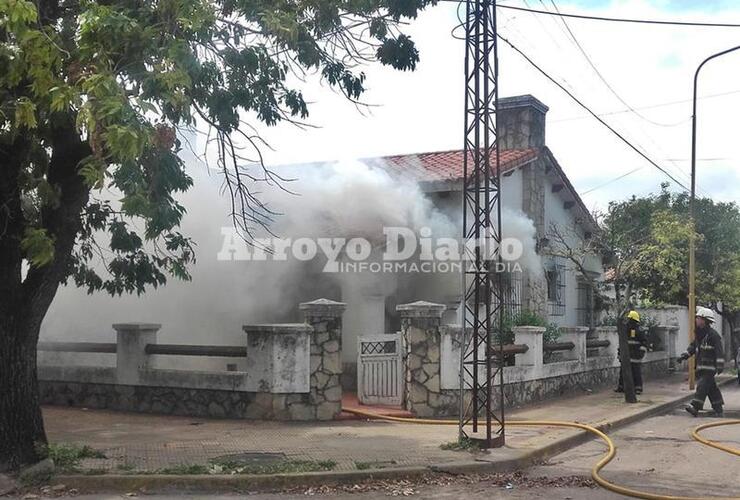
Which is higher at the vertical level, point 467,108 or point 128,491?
point 467,108

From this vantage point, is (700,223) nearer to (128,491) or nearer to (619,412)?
(619,412)

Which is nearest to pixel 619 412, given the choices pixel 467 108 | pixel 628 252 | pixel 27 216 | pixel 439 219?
pixel 628 252

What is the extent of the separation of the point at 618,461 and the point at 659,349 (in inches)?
497

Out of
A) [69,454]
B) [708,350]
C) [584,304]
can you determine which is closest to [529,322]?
[708,350]

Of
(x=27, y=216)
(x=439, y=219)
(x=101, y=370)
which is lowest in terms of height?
(x=101, y=370)

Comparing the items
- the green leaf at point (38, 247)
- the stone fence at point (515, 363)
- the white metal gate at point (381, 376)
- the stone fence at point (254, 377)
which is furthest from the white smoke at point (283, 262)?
the green leaf at point (38, 247)

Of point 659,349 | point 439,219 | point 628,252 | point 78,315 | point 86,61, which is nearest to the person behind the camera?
point 86,61

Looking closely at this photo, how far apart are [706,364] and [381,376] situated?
17.0ft

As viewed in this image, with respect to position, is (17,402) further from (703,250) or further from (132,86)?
(703,250)

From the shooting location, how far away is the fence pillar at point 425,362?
10.4m

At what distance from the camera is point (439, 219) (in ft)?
45.0

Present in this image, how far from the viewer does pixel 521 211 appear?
16141 mm

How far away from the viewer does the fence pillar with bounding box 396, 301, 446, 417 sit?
10.4 metres

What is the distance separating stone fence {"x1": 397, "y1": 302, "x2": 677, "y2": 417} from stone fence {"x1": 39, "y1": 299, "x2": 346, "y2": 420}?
44.0 inches
